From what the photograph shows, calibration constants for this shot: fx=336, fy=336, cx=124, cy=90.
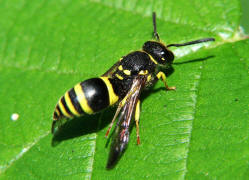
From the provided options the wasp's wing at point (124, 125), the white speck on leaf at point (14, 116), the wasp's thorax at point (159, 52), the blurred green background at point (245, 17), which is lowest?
the blurred green background at point (245, 17)

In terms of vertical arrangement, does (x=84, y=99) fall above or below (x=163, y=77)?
above

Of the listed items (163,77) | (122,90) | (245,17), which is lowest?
(245,17)

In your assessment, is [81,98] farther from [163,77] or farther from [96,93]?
[163,77]

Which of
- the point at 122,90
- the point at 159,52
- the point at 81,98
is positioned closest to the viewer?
the point at 81,98

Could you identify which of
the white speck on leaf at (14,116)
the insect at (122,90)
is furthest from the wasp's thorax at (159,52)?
the white speck on leaf at (14,116)

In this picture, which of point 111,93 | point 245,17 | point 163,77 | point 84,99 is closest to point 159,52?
point 163,77

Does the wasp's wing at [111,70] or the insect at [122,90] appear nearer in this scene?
the insect at [122,90]

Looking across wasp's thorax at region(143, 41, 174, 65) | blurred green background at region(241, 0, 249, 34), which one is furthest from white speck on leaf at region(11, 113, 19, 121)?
blurred green background at region(241, 0, 249, 34)

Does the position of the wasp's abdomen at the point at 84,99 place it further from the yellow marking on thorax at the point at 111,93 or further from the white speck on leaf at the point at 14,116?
the white speck on leaf at the point at 14,116
